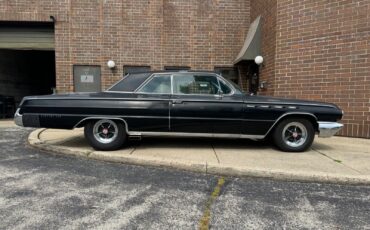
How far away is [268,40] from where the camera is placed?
9258mm

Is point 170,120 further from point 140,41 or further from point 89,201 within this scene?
point 140,41

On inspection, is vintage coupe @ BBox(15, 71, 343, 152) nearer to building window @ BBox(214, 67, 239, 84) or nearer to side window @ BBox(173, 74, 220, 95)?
side window @ BBox(173, 74, 220, 95)

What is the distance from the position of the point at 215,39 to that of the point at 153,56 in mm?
2217

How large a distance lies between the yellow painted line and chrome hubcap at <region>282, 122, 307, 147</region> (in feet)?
6.45

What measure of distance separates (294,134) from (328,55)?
3.12 m

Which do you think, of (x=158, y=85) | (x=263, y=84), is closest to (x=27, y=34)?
(x=158, y=85)

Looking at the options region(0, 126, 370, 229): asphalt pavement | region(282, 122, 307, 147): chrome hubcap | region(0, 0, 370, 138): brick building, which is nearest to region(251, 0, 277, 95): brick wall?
region(0, 0, 370, 138): brick building

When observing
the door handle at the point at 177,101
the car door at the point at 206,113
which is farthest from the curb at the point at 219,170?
the door handle at the point at 177,101

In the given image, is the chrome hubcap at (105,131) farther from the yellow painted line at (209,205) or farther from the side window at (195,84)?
the yellow painted line at (209,205)

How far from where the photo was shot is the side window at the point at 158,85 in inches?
230

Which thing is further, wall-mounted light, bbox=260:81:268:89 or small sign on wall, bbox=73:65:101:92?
small sign on wall, bbox=73:65:101:92

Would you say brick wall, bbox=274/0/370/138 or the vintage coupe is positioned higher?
brick wall, bbox=274/0/370/138

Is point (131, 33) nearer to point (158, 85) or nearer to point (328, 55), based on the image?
point (158, 85)

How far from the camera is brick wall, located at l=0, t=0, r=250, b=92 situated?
10.8 metres
